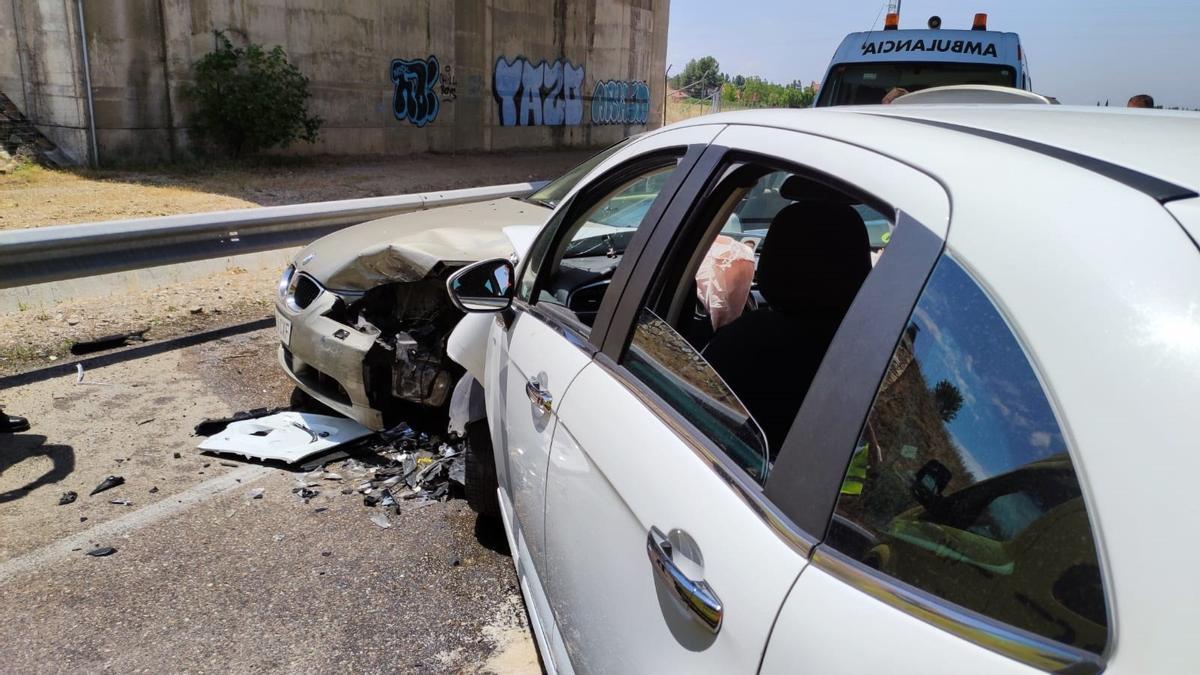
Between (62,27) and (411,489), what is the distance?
13.9m

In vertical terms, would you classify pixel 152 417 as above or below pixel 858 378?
below

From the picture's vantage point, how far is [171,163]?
1574 centimetres

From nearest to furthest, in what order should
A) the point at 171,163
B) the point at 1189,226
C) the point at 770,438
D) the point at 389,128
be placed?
1. the point at 1189,226
2. the point at 770,438
3. the point at 171,163
4. the point at 389,128

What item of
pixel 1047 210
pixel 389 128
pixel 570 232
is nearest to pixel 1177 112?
pixel 1047 210

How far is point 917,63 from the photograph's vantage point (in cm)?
782

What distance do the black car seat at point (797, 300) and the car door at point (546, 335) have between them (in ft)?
1.06

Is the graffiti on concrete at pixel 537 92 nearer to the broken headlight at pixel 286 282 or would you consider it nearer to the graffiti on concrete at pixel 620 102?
the graffiti on concrete at pixel 620 102

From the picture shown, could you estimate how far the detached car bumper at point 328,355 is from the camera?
178 inches

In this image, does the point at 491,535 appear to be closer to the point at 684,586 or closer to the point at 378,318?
the point at 378,318

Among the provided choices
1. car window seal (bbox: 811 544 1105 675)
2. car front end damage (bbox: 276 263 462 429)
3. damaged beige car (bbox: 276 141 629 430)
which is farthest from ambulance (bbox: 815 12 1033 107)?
car window seal (bbox: 811 544 1105 675)

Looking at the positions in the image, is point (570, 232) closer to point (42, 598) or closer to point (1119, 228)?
point (1119, 228)

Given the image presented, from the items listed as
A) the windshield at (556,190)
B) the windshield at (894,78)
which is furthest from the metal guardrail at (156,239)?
the windshield at (894,78)

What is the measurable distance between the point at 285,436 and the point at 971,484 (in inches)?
163

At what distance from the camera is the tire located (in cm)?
375
